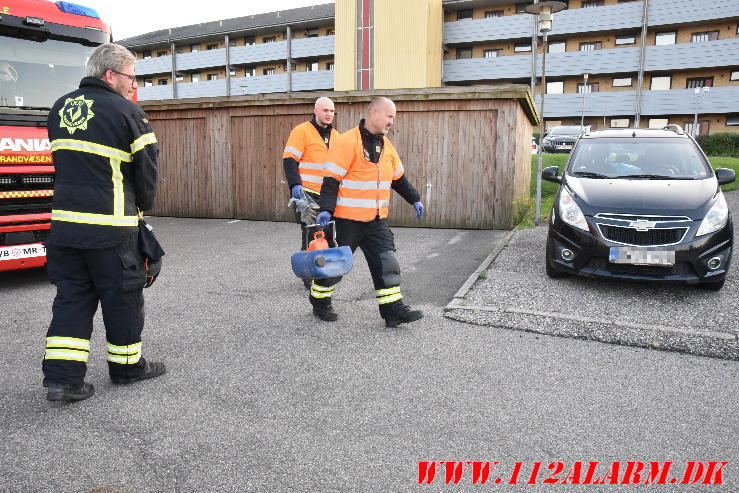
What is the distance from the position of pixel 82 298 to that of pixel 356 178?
7.52 ft

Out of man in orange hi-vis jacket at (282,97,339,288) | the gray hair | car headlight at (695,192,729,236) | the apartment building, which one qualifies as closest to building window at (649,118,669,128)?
the apartment building

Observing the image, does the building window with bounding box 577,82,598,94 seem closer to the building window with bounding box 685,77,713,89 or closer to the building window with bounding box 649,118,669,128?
the building window with bounding box 649,118,669,128

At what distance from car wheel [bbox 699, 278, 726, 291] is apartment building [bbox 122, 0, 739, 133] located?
33671mm

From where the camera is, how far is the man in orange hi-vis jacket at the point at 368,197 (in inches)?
182

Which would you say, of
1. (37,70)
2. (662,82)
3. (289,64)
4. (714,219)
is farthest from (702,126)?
(37,70)

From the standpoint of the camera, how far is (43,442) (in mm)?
2863

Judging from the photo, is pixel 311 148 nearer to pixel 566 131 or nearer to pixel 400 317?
pixel 400 317

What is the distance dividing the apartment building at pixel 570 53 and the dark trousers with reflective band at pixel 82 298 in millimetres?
36274

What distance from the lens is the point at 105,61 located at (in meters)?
3.35

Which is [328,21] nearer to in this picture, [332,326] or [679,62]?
[679,62]

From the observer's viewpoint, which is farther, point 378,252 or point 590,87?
point 590,87

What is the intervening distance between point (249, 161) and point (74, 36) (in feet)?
19.6

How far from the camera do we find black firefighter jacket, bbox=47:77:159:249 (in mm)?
3248

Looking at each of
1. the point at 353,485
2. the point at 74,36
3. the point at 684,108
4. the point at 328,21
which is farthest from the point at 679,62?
the point at 353,485
